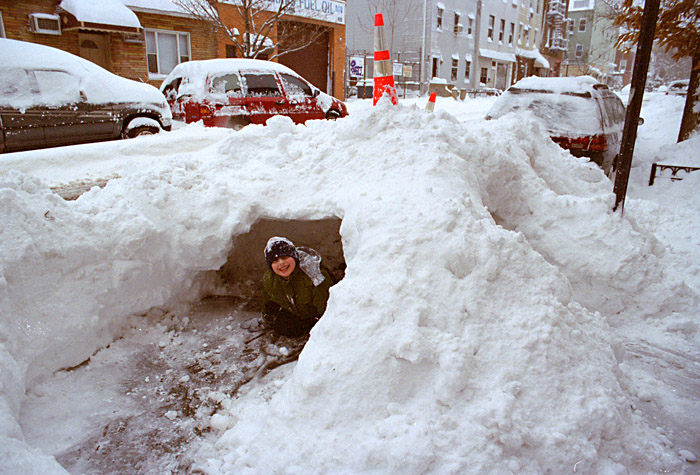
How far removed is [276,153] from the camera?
14.1ft

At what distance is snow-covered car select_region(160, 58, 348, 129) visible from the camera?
371 inches

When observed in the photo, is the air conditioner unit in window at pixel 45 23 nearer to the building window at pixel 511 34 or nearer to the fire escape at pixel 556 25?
the building window at pixel 511 34

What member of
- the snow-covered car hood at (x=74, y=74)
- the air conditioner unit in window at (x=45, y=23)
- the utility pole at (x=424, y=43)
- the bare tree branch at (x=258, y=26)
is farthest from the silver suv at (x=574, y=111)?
the utility pole at (x=424, y=43)

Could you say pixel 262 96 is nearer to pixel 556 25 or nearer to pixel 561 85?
pixel 561 85

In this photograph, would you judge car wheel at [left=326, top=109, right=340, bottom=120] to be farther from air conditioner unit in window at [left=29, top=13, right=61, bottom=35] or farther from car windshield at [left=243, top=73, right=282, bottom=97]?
air conditioner unit in window at [left=29, top=13, right=61, bottom=35]

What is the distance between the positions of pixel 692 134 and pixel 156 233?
35.3 feet

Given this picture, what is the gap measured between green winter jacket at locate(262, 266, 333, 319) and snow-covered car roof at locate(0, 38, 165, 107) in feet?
19.4

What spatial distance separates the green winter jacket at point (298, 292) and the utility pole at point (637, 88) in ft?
9.49

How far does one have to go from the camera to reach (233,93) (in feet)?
31.5

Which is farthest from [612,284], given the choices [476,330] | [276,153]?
[276,153]

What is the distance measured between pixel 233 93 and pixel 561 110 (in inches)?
251

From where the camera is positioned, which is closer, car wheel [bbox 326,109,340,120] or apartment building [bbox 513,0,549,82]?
car wheel [bbox 326,109,340,120]

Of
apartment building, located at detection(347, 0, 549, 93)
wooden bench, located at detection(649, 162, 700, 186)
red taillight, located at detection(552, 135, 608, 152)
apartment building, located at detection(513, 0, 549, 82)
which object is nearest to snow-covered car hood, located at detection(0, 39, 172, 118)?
red taillight, located at detection(552, 135, 608, 152)

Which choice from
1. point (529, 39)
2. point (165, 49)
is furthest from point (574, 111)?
point (529, 39)
